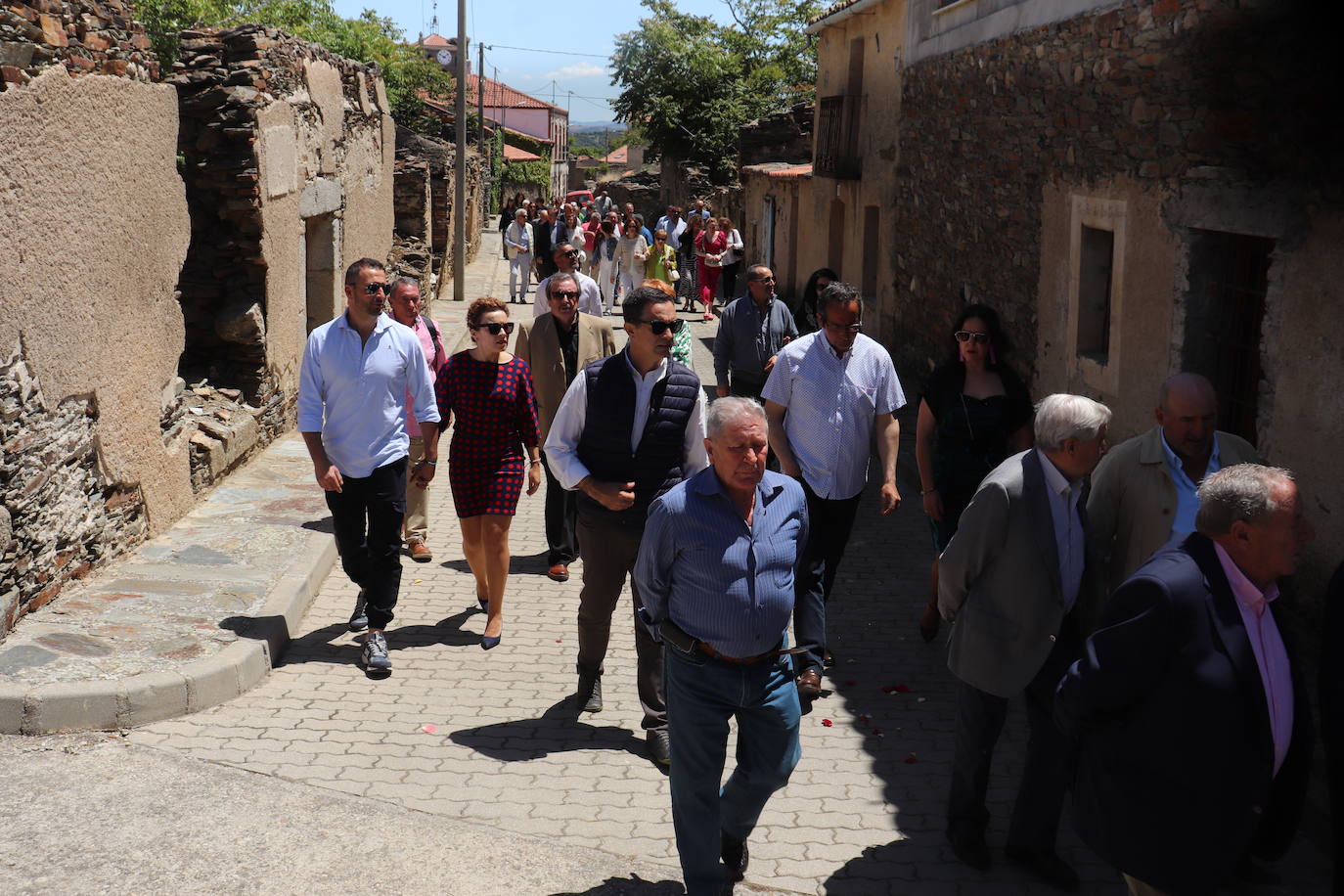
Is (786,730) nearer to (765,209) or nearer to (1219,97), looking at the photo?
(1219,97)

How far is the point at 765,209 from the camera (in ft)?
93.2

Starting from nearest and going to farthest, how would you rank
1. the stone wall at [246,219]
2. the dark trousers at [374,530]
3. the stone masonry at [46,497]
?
the stone masonry at [46,497] < the dark trousers at [374,530] < the stone wall at [246,219]

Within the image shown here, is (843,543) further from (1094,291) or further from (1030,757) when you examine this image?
(1094,291)

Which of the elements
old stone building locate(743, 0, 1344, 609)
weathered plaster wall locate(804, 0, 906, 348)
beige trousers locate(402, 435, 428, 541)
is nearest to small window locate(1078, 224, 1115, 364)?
old stone building locate(743, 0, 1344, 609)

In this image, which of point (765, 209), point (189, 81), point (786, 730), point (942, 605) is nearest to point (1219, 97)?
point (942, 605)

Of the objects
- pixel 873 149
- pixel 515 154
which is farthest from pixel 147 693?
pixel 515 154

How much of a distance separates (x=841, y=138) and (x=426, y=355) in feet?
40.7

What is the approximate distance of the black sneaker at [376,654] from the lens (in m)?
6.45

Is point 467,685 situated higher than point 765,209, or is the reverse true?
point 765,209

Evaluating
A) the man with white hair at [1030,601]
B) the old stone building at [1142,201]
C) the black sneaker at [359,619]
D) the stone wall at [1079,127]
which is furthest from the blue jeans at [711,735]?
the stone wall at [1079,127]

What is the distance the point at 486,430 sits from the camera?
6852 mm

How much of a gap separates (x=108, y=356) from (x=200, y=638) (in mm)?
2025

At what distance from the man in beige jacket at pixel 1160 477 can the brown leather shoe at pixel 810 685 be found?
1.60 meters

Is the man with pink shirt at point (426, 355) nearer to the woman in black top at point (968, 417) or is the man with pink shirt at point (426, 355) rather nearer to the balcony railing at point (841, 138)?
the woman in black top at point (968, 417)
